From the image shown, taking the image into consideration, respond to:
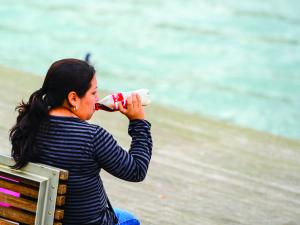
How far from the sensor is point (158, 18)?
2134 centimetres

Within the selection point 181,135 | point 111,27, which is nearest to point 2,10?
point 111,27

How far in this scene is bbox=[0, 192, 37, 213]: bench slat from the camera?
2.78 m

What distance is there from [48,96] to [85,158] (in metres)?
0.27

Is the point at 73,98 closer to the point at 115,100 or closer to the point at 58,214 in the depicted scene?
the point at 115,100

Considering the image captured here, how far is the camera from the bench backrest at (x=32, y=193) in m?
2.68

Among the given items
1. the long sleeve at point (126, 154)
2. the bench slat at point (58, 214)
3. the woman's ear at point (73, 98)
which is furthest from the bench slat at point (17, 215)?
the woman's ear at point (73, 98)

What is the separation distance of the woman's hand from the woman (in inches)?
4.8

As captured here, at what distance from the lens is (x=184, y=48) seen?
1814 centimetres

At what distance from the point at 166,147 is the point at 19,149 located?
366cm

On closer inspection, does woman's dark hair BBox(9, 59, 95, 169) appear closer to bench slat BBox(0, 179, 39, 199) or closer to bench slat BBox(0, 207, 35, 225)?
bench slat BBox(0, 179, 39, 199)

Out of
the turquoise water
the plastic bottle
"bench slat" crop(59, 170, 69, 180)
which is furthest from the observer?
the turquoise water

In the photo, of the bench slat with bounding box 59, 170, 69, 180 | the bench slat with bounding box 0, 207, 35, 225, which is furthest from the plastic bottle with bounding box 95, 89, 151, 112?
the bench slat with bounding box 0, 207, 35, 225

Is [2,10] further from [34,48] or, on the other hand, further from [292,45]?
[292,45]

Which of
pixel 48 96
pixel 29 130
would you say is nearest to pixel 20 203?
pixel 29 130
